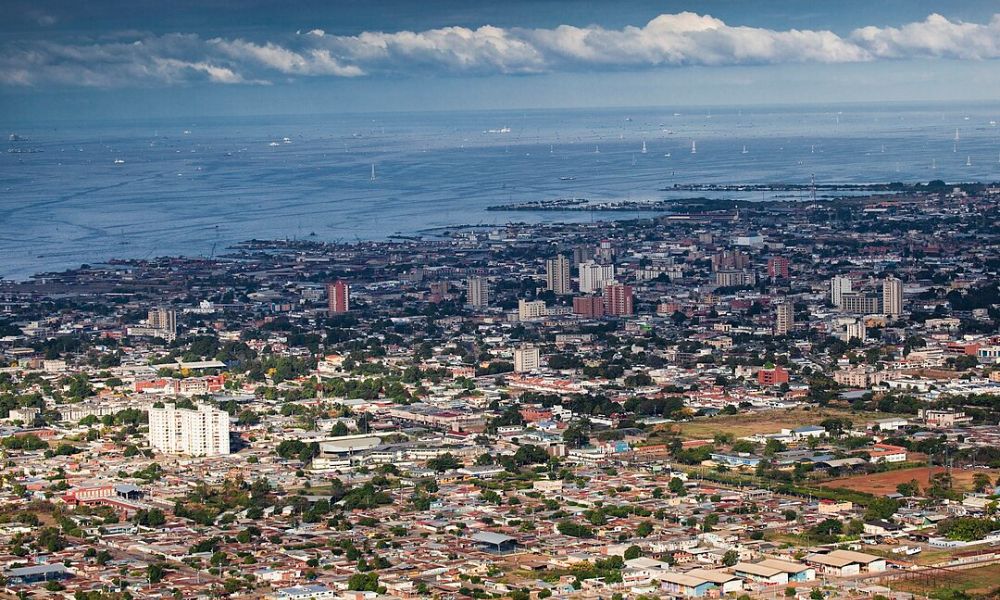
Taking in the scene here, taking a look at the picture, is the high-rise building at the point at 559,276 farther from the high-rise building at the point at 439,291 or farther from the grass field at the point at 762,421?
the grass field at the point at 762,421

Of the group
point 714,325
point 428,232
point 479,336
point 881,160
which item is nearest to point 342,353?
point 479,336

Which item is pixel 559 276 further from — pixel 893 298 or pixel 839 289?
pixel 893 298

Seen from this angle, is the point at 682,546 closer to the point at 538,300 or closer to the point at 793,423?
the point at 793,423

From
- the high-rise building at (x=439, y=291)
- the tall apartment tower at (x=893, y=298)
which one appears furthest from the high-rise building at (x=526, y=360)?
the tall apartment tower at (x=893, y=298)

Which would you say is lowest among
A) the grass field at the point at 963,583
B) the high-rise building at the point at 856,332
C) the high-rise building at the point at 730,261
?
the grass field at the point at 963,583

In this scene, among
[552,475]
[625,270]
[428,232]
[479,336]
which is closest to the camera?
[552,475]

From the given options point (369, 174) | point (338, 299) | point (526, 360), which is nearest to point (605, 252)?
point (338, 299)
